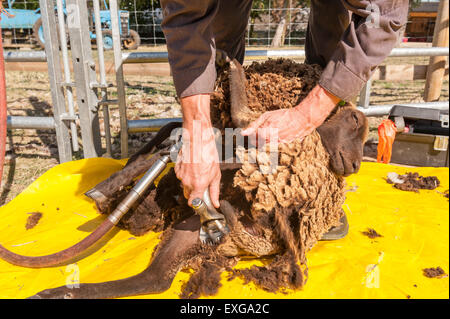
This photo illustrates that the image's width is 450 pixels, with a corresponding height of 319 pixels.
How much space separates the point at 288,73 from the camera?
176 cm

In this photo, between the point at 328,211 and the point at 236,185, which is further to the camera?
the point at 328,211

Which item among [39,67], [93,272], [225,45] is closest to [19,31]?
[39,67]

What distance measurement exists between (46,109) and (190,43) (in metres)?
4.42

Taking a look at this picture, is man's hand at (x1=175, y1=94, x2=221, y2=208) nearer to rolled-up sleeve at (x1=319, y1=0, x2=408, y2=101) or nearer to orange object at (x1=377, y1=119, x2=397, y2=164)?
rolled-up sleeve at (x1=319, y1=0, x2=408, y2=101)

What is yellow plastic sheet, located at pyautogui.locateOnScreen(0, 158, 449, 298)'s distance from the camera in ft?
4.89

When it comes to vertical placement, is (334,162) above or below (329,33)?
below

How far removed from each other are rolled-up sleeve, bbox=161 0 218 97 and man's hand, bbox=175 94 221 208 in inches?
2.4

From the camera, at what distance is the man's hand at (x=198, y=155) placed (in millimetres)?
1485

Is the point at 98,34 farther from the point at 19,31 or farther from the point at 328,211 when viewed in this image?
the point at 19,31

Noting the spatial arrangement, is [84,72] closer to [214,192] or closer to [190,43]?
[190,43]

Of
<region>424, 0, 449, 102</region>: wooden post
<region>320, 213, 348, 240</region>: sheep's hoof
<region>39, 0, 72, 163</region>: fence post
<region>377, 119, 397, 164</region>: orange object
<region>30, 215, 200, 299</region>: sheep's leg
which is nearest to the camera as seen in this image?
<region>30, 215, 200, 299</region>: sheep's leg

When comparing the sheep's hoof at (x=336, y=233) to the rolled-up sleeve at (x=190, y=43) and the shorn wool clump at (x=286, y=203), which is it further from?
the rolled-up sleeve at (x=190, y=43)

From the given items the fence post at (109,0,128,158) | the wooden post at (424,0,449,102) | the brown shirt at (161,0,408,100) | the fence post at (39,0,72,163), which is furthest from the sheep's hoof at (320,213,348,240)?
the wooden post at (424,0,449,102)

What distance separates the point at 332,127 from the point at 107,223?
1098 millimetres
